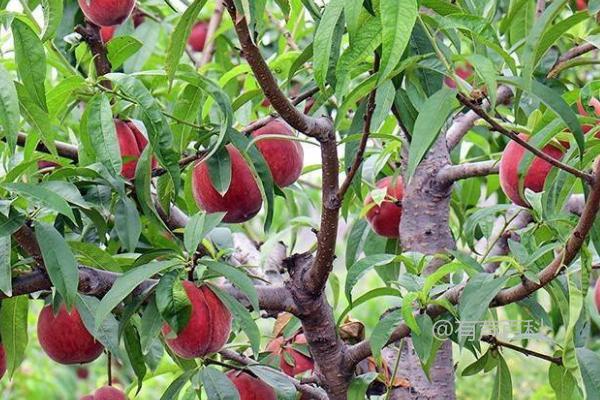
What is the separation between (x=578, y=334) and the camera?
0.99 m

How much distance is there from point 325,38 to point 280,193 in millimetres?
400

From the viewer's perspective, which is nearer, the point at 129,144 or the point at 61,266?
the point at 61,266

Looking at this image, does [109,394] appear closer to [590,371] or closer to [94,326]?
[94,326]

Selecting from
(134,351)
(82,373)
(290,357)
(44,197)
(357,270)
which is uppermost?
(44,197)

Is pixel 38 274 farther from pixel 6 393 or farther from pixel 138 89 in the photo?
pixel 6 393

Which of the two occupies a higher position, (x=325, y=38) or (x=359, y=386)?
(x=325, y=38)

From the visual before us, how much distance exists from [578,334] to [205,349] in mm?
352

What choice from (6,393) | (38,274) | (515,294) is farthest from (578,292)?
(6,393)

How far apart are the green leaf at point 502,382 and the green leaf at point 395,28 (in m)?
0.58

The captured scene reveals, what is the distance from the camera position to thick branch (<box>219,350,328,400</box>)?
3.67 feet

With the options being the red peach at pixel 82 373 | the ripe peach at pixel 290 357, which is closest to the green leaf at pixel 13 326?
the ripe peach at pixel 290 357

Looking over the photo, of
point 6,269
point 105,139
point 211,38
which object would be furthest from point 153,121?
point 211,38

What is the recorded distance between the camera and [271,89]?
797 millimetres

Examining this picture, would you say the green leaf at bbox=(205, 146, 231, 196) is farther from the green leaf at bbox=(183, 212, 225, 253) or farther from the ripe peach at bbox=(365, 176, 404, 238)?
the ripe peach at bbox=(365, 176, 404, 238)
